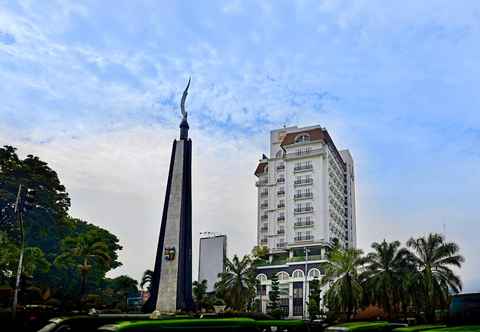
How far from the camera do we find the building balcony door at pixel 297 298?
8549cm

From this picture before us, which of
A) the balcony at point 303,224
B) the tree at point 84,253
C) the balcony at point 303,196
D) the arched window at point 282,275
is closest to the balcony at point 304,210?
the balcony at point 303,224

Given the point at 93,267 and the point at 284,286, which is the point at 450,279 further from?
the point at 284,286

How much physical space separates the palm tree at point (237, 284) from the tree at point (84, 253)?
15.3 meters

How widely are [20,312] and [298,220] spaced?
207ft

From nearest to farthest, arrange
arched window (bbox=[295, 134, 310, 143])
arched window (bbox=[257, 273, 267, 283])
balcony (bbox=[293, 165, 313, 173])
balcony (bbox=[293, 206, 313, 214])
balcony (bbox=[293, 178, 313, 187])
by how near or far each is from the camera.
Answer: balcony (bbox=[293, 206, 313, 214]) < arched window (bbox=[257, 273, 267, 283]) < balcony (bbox=[293, 178, 313, 187]) < balcony (bbox=[293, 165, 313, 173]) < arched window (bbox=[295, 134, 310, 143])

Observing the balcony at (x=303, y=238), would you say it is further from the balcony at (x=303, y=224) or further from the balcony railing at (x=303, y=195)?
the balcony railing at (x=303, y=195)

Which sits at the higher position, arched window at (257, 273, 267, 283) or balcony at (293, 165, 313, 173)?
balcony at (293, 165, 313, 173)

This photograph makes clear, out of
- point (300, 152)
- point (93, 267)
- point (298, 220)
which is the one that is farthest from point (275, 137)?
point (93, 267)

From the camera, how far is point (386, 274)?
148 ft

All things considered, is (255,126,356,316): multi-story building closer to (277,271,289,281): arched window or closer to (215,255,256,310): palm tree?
(277,271,289,281): arched window

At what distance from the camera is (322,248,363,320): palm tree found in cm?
4688

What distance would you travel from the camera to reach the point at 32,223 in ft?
183

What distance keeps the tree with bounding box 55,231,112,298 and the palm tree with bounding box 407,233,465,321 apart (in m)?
31.2

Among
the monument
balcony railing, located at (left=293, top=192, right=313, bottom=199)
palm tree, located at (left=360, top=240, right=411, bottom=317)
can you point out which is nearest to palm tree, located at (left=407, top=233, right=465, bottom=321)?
palm tree, located at (left=360, top=240, right=411, bottom=317)
